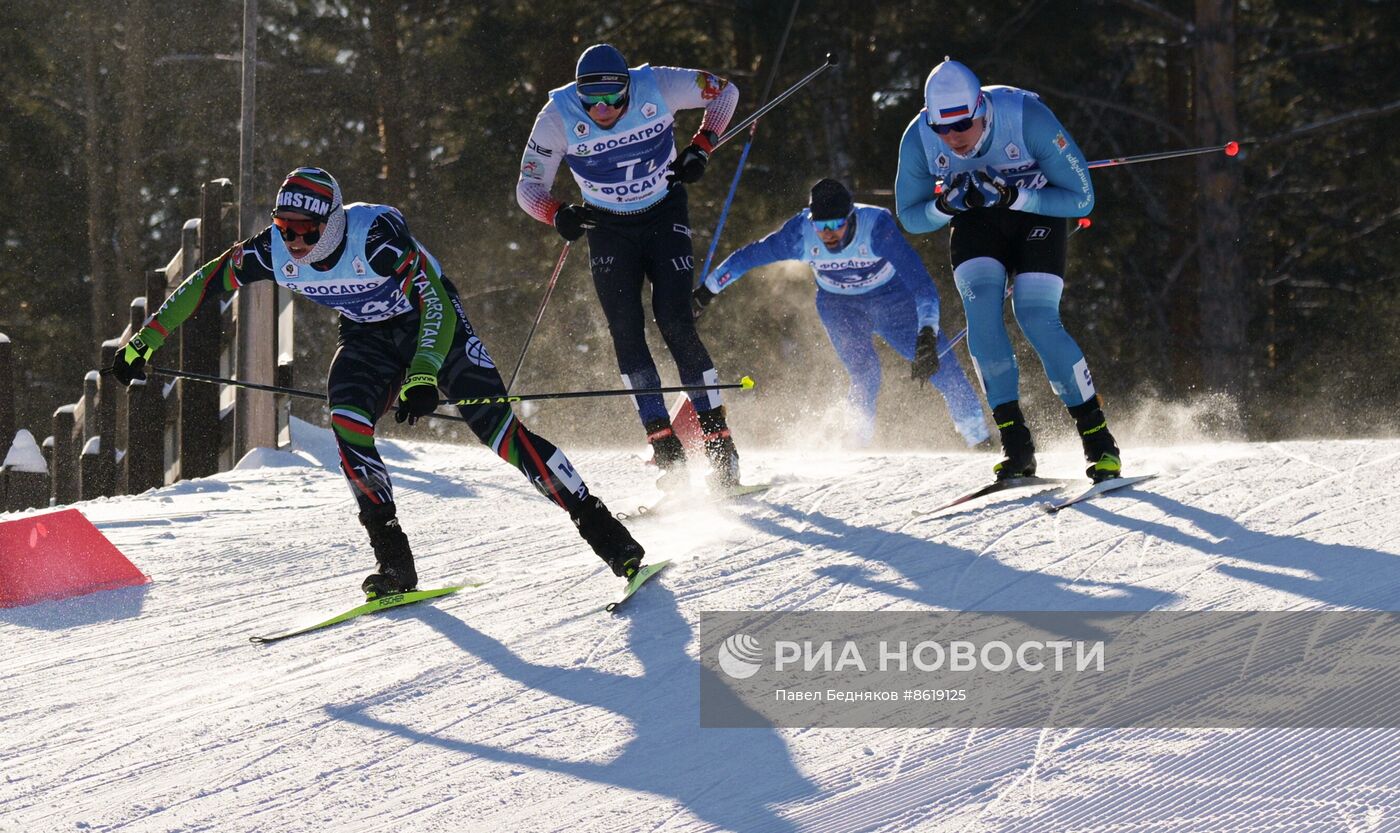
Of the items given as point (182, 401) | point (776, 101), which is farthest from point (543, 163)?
point (182, 401)

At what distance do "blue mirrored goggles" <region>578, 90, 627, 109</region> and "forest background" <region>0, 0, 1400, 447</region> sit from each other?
26.2ft

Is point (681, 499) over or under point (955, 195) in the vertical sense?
under

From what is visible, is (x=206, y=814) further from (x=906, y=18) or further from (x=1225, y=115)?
(x=906, y=18)

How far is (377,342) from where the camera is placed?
Answer: 218 inches

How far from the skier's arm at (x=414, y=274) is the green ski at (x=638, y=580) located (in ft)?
3.12

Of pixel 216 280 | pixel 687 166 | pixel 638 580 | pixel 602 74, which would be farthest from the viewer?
pixel 687 166

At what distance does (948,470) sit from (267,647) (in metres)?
3.22

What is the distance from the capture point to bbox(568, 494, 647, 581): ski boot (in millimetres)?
5225

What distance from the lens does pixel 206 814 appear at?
11.6ft

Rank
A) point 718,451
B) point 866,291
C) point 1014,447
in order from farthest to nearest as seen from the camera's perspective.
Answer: point 866,291, point 718,451, point 1014,447

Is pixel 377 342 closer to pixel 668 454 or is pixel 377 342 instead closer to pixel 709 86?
pixel 668 454

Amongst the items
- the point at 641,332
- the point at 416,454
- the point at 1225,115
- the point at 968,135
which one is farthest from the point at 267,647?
the point at 1225,115

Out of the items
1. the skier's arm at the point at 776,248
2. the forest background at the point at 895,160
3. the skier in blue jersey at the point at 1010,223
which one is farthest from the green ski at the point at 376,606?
the forest background at the point at 895,160

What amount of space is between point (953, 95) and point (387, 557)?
2.55 meters
